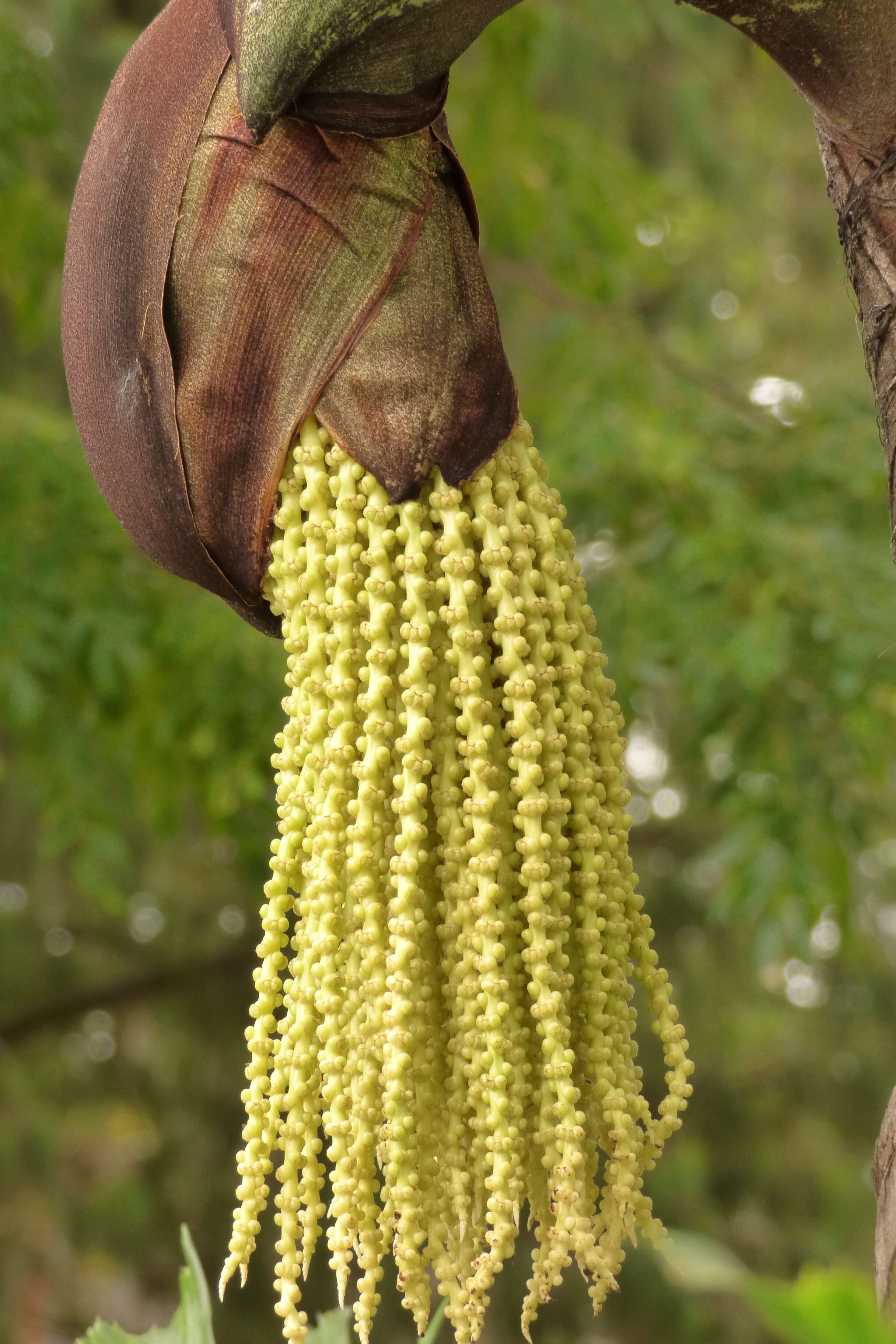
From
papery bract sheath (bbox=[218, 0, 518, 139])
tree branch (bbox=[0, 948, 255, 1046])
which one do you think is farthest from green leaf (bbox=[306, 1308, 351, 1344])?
tree branch (bbox=[0, 948, 255, 1046])

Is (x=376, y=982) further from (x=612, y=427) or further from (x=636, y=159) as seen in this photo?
(x=636, y=159)

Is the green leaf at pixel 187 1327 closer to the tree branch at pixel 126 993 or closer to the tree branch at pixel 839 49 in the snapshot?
the tree branch at pixel 839 49

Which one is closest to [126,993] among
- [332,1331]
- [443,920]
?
[332,1331]

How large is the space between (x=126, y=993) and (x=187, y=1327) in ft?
8.89

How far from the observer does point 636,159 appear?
12.3ft

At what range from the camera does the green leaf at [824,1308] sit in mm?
306

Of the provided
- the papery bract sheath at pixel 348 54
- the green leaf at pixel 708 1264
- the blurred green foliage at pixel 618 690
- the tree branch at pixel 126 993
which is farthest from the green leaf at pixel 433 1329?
the tree branch at pixel 126 993

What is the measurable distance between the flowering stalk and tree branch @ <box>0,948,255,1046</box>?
9.30 feet

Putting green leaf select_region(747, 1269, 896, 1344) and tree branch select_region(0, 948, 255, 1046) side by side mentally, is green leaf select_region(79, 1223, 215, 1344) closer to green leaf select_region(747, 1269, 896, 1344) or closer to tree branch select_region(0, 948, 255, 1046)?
green leaf select_region(747, 1269, 896, 1344)

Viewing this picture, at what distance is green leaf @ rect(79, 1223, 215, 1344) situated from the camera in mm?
860

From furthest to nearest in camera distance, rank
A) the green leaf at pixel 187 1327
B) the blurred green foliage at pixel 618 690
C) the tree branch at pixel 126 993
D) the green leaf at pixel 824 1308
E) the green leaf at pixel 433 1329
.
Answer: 1. the tree branch at pixel 126 993
2. the blurred green foliage at pixel 618 690
3. the green leaf at pixel 187 1327
4. the green leaf at pixel 433 1329
5. the green leaf at pixel 824 1308

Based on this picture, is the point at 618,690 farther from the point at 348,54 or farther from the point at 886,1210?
the point at 348,54

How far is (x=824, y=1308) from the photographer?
31cm

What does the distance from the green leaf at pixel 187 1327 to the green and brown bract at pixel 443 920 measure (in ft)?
0.79
